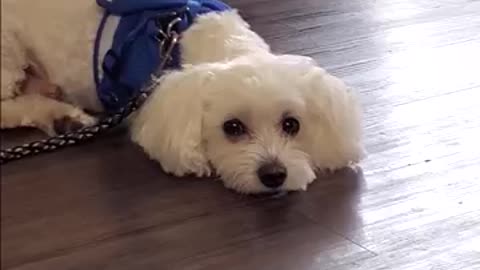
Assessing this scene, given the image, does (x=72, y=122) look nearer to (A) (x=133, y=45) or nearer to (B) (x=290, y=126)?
(A) (x=133, y=45)

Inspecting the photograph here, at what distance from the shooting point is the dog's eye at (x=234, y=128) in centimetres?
165

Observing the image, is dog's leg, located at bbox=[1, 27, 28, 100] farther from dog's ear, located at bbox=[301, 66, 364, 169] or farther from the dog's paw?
dog's ear, located at bbox=[301, 66, 364, 169]

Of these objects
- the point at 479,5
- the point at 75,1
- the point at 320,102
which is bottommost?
the point at 479,5

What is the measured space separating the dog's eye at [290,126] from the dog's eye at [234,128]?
0.08m

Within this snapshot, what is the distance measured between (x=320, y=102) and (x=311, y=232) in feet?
0.94

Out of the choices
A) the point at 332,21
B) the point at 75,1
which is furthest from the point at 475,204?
the point at 332,21

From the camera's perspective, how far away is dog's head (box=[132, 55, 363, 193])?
1.63 metres

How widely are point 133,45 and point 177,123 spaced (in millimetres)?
233

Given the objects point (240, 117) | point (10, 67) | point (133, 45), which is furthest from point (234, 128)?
point (10, 67)

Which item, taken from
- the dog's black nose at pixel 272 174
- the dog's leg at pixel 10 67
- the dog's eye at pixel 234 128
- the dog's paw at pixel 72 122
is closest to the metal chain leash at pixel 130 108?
the dog's paw at pixel 72 122

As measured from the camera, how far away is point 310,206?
162cm

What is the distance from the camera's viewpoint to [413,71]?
2225mm

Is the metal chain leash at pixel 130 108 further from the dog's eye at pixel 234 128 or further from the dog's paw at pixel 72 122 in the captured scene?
the dog's eye at pixel 234 128

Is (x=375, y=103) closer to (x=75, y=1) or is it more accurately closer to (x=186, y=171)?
(x=186, y=171)
